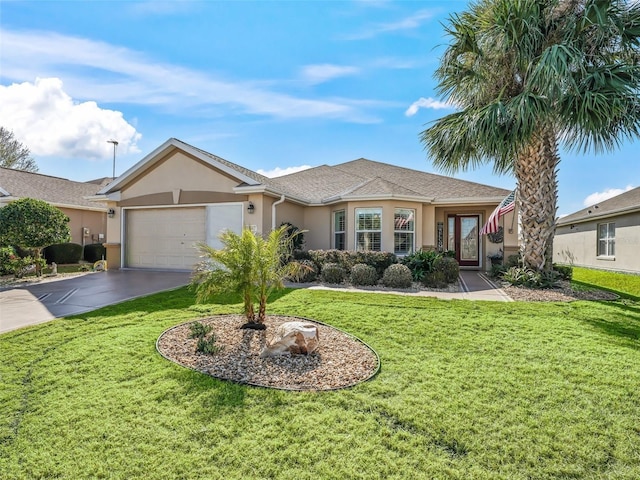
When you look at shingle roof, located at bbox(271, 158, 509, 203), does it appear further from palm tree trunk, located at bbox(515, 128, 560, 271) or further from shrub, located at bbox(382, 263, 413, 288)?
palm tree trunk, located at bbox(515, 128, 560, 271)

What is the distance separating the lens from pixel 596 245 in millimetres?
19859

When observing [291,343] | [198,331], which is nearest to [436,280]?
[291,343]

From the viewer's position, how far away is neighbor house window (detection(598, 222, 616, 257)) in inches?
714

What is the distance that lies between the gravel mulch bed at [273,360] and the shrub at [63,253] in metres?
15.0

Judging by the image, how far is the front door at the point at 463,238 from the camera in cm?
1683

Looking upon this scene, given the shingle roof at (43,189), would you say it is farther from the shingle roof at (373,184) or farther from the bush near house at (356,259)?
the bush near house at (356,259)

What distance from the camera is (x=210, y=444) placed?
3113 millimetres

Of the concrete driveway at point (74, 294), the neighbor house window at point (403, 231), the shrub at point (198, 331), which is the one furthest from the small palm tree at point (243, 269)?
the neighbor house window at point (403, 231)

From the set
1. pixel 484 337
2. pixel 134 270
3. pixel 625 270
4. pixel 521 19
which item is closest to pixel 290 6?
pixel 521 19

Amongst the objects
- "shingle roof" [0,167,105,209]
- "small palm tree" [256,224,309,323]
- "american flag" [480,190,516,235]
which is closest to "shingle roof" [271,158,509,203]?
"american flag" [480,190,516,235]

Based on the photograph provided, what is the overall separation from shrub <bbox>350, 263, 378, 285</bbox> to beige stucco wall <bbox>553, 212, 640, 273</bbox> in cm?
1351

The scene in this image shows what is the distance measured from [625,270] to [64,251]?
2762cm

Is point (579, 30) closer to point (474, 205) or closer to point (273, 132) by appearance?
point (474, 205)

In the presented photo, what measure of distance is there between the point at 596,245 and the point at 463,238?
940 cm
